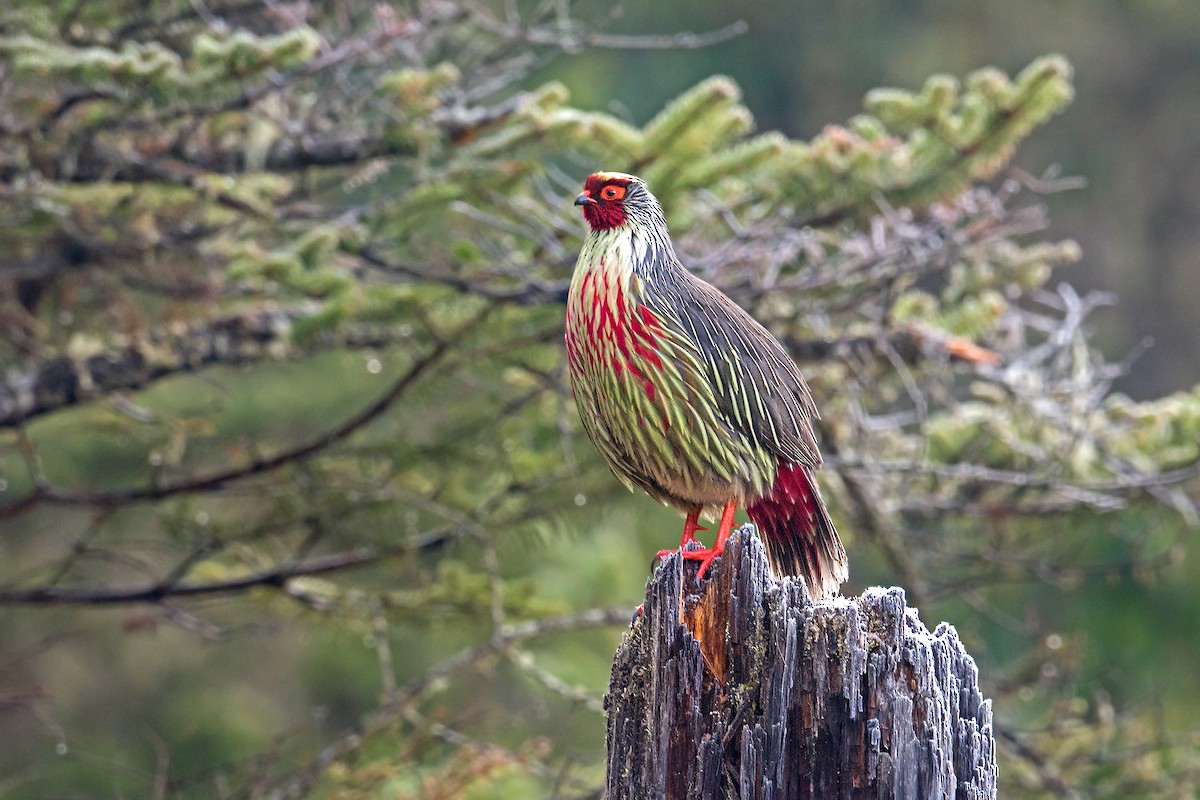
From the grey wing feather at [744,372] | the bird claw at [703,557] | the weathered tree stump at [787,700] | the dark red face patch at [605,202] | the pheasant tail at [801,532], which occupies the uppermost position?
the dark red face patch at [605,202]

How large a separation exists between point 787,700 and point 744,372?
116 cm

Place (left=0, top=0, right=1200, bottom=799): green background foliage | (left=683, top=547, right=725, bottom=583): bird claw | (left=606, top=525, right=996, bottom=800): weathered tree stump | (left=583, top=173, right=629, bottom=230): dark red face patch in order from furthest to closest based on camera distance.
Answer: (left=0, top=0, right=1200, bottom=799): green background foliage < (left=583, top=173, right=629, bottom=230): dark red face patch < (left=683, top=547, right=725, bottom=583): bird claw < (left=606, top=525, right=996, bottom=800): weathered tree stump

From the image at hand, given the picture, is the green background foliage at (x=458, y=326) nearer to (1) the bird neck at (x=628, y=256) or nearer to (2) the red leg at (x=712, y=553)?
(1) the bird neck at (x=628, y=256)

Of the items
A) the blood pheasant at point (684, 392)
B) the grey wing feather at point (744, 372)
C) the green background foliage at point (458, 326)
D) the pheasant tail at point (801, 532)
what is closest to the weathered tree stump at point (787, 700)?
the blood pheasant at point (684, 392)

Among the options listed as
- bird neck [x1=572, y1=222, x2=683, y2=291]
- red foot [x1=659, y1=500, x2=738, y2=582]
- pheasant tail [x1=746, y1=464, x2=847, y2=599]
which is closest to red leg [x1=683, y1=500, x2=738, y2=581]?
red foot [x1=659, y1=500, x2=738, y2=582]

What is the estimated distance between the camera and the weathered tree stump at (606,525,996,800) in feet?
9.36

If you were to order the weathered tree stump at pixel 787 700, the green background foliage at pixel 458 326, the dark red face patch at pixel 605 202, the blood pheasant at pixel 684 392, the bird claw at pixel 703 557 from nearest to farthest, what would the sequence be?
the weathered tree stump at pixel 787 700 < the bird claw at pixel 703 557 < the blood pheasant at pixel 684 392 < the dark red face patch at pixel 605 202 < the green background foliage at pixel 458 326

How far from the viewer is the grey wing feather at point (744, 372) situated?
12.5ft

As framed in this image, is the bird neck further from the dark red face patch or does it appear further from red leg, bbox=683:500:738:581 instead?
red leg, bbox=683:500:738:581

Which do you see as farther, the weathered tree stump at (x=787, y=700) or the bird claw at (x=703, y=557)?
the bird claw at (x=703, y=557)

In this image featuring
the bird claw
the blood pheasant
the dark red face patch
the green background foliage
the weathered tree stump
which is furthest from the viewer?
the green background foliage

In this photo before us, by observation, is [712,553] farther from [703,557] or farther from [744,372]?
[744,372]

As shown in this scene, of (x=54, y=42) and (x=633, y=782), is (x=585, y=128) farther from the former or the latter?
(x=633, y=782)

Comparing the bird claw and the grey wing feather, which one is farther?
the grey wing feather
